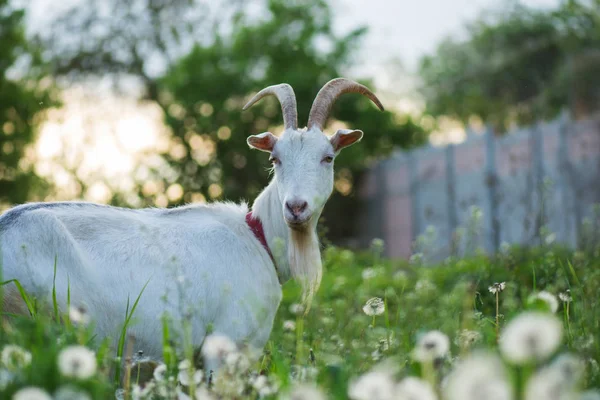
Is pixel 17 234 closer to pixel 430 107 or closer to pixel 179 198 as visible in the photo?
pixel 179 198

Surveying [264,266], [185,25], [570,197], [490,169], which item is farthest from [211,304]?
[185,25]

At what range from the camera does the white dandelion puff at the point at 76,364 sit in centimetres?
207

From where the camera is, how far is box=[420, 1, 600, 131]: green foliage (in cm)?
2817

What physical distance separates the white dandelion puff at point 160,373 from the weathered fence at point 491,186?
5.17m

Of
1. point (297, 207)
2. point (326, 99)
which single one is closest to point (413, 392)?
point (297, 207)

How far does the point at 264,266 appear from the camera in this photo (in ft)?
14.5

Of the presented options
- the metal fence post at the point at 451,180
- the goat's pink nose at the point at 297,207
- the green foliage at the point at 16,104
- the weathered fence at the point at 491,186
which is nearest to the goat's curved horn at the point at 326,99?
the goat's pink nose at the point at 297,207

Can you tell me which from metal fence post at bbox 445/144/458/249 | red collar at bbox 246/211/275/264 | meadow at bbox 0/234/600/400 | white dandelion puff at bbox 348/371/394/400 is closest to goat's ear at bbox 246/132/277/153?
red collar at bbox 246/211/275/264

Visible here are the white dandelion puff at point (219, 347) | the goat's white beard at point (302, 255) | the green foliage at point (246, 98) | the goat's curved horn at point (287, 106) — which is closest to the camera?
the white dandelion puff at point (219, 347)

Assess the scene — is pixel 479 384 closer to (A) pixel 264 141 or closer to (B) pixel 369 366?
(B) pixel 369 366

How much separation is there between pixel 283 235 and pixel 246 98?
15.0 metres

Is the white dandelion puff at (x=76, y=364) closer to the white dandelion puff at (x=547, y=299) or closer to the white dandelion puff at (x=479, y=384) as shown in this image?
the white dandelion puff at (x=479, y=384)

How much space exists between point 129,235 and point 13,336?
5.14 ft

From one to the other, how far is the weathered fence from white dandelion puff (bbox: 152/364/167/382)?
517cm
